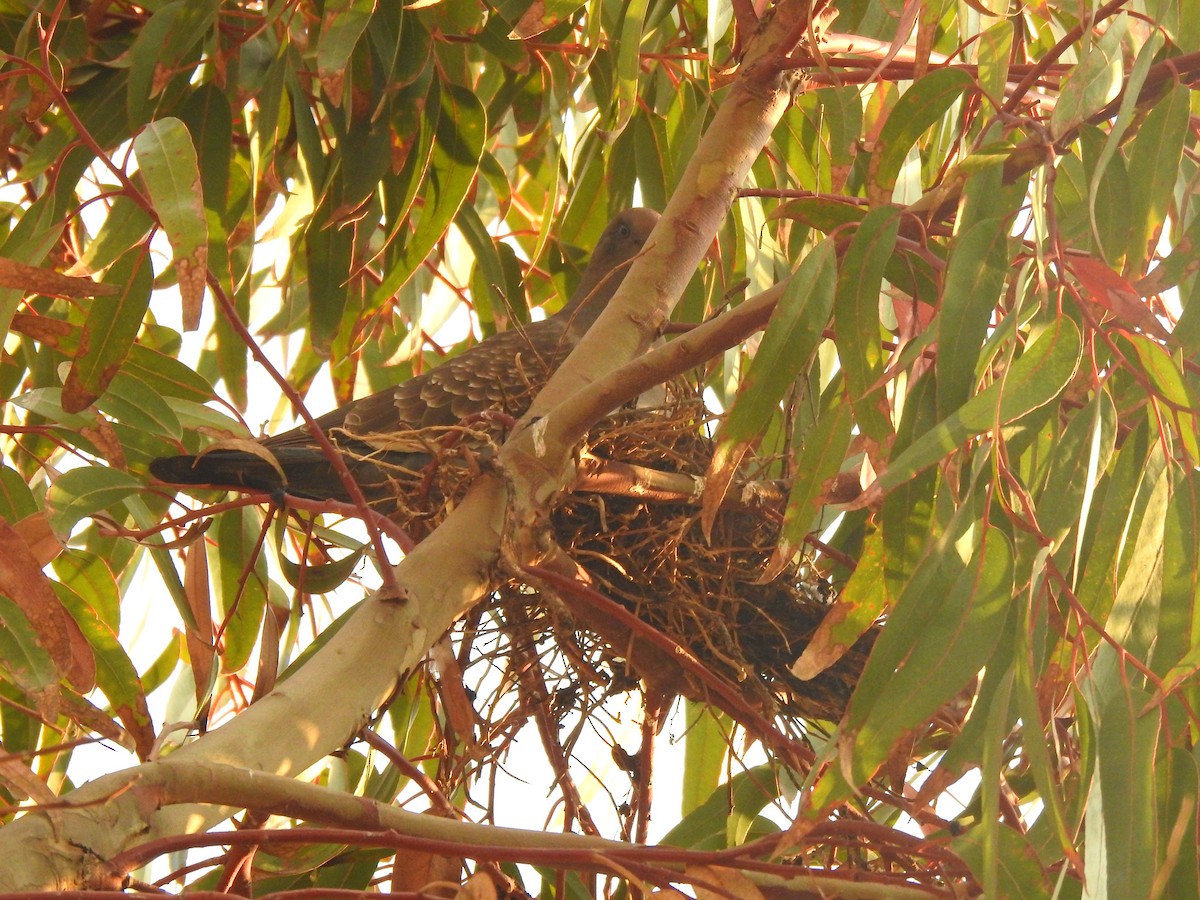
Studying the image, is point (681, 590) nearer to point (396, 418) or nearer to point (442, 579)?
point (442, 579)

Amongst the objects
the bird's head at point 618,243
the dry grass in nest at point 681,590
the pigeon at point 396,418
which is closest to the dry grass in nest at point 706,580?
the dry grass in nest at point 681,590

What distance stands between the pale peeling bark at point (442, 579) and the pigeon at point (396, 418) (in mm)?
328

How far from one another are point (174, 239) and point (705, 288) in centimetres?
112

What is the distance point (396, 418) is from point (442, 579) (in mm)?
1008

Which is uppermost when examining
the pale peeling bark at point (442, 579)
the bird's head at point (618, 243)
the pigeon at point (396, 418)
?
the bird's head at point (618, 243)

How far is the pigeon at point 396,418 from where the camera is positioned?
5.79 feet

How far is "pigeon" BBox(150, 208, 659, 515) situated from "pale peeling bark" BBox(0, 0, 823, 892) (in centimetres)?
33

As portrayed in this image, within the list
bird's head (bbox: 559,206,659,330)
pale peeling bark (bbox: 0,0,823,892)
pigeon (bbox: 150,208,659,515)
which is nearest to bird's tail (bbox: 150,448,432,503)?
pigeon (bbox: 150,208,659,515)

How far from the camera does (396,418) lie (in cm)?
215

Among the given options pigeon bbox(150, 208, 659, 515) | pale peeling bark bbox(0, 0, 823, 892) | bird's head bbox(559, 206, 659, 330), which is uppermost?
bird's head bbox(559, 206, 659, 330)

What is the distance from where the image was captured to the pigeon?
176 centimetres

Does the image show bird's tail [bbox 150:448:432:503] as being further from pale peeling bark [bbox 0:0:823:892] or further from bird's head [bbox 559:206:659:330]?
bird's head [bbox 559:206:659:330]

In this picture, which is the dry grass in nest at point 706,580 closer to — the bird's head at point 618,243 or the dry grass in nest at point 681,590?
the dry grass in nest at point 681,590

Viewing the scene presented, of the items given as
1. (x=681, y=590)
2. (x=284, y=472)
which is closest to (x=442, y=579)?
(x=681, y=590)
